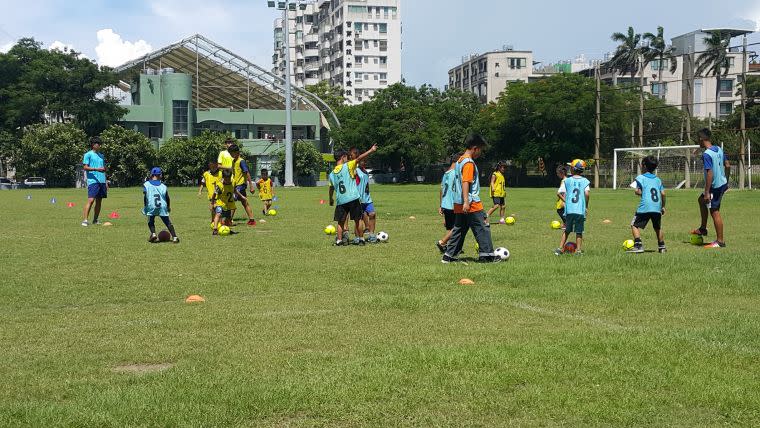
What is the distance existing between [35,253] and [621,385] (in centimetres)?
1097

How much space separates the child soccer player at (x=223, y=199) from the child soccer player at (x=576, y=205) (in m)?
7.81

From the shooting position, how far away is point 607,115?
217 ft

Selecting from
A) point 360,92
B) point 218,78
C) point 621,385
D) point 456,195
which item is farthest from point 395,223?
point 360,92

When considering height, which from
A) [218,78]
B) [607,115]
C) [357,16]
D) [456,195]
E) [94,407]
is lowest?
[94,407]

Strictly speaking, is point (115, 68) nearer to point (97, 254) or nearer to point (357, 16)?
point (357, 16)

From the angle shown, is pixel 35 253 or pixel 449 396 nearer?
pixel 449 396

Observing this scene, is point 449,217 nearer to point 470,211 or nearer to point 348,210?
point 470,211

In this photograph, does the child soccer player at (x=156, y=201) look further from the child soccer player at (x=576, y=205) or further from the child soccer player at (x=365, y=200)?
the child soccer player at (x=576, y=205)

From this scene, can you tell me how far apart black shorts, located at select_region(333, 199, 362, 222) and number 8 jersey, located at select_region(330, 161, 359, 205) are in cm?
8

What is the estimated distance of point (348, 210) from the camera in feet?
47.1

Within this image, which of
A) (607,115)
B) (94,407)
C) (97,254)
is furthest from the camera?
(607,115)

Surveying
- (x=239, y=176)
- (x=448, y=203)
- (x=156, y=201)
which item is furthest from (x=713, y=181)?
(x=239, y=176)

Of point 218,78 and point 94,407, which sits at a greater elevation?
point 218,78

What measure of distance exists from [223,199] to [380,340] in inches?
457
